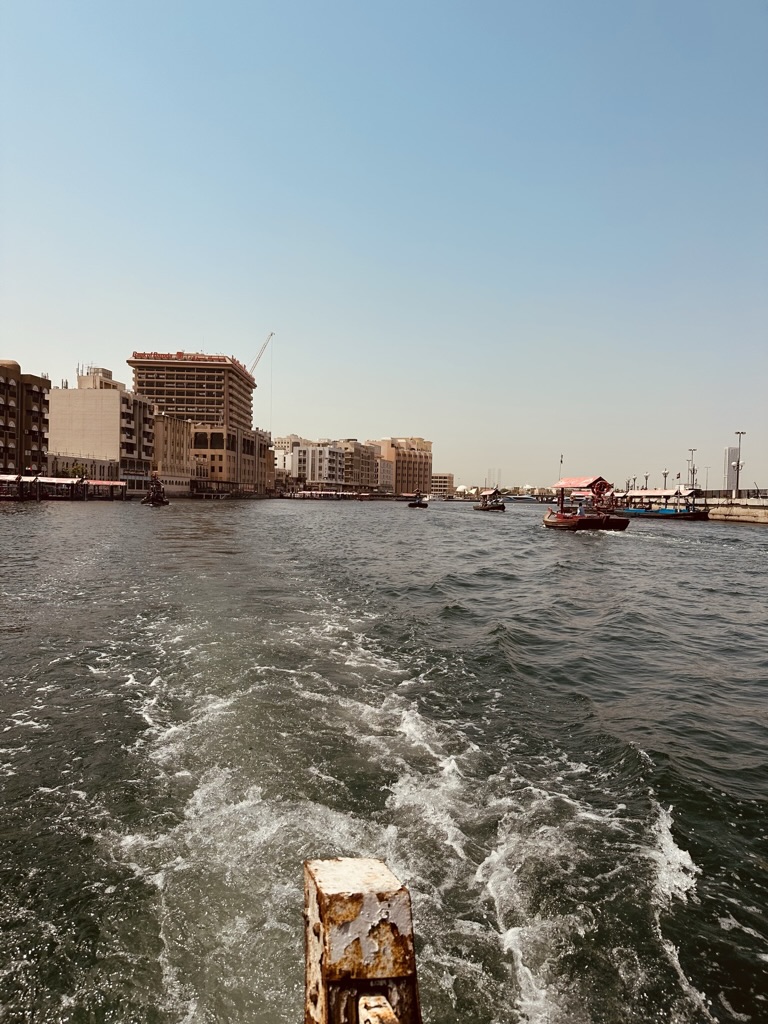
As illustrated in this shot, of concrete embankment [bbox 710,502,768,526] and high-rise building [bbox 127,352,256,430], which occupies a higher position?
high-rise building [bbox 127,352,256,430]

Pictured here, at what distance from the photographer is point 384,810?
6809 millimetres

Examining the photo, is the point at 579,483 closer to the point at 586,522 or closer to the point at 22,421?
the point at 586,522

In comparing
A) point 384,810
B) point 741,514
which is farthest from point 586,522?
point 384,810

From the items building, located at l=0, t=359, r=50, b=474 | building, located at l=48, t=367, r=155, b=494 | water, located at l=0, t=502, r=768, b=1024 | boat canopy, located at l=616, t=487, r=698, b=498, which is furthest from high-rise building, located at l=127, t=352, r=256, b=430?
water, located at l=0, t=502, r=768, b=1024

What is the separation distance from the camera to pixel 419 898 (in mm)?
5387

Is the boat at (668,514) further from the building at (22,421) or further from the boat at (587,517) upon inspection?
the building at (22,421)

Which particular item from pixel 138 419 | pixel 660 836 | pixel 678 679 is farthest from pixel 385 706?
pixel 138 419

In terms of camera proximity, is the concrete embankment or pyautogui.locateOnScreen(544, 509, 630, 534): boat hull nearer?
pyautogui.locateOnScreen(544, 509, 630, 534): boat hull

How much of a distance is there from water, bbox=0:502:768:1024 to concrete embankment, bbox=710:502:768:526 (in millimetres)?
105895

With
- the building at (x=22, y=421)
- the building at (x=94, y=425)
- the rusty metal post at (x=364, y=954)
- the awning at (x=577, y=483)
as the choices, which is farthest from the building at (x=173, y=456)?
the rusty metal post at (x=364, y=954)

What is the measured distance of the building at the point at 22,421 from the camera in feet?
315

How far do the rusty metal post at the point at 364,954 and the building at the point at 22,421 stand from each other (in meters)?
114

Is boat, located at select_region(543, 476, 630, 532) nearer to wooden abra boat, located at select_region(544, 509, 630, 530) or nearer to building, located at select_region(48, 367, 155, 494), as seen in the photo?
wooden abra boat, located at select_region(544, 509, 630, 530)

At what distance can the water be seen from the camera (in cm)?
457
